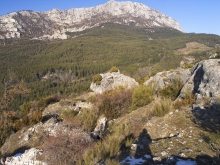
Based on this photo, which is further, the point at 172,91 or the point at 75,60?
the point at 75,60

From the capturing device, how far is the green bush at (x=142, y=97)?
36.5 feet

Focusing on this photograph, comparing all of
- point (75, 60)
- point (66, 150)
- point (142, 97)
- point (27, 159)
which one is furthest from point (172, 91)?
point (75, 60)

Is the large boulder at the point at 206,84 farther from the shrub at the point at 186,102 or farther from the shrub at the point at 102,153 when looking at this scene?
the shrub at the point at 102,153

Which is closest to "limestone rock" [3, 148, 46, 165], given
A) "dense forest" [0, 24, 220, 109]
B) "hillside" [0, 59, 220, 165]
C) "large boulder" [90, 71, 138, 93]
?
"hillside" [0, 59, 220, 165]

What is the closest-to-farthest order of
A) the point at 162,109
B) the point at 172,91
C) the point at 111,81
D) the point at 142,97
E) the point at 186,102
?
the point at 162,109 → the point at 186,102 → the point at 172,91 → the point at 142,97 → the point at 111,81

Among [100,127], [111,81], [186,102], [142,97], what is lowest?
[100,127]

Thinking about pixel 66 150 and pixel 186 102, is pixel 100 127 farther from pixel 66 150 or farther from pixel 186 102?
pixel 186 102

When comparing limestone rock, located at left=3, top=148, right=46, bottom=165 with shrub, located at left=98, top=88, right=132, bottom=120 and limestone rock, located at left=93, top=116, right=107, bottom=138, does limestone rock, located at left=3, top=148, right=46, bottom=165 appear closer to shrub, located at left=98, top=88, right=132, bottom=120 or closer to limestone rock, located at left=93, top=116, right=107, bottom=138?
limestone rock, located at left=93, top=116, right=107, bottom=138

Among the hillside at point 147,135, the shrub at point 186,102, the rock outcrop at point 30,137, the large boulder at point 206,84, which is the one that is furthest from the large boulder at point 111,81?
the shrub at point 186,102

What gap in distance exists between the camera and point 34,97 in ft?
262

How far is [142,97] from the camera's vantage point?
11.4 meters

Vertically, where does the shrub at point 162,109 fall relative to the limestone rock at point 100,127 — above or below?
above

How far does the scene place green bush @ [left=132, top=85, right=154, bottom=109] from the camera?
1114 centimetres

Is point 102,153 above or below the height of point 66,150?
above
